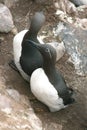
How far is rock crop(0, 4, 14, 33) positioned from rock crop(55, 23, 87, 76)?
724 mm

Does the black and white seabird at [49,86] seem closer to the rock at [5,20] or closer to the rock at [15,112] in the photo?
the rock at [15,112]

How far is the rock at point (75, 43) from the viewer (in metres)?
6.76

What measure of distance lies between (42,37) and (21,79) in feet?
3.13

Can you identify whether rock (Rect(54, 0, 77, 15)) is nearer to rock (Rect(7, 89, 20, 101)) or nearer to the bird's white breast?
the bird's white breast

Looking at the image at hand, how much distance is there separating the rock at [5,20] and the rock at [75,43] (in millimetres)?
724

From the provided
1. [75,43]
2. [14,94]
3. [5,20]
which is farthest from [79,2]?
[14,94]

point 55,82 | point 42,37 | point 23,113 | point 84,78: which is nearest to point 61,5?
point 42,37

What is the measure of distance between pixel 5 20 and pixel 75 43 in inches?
41.9

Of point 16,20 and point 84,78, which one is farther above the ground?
point 16,20

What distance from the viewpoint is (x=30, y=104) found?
19.7 feet

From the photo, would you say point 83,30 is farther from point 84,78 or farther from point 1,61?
point 1,61

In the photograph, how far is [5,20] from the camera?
6.72 m

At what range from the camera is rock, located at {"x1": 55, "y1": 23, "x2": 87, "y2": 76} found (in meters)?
6.76

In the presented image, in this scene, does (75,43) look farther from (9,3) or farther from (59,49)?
(9,3)
